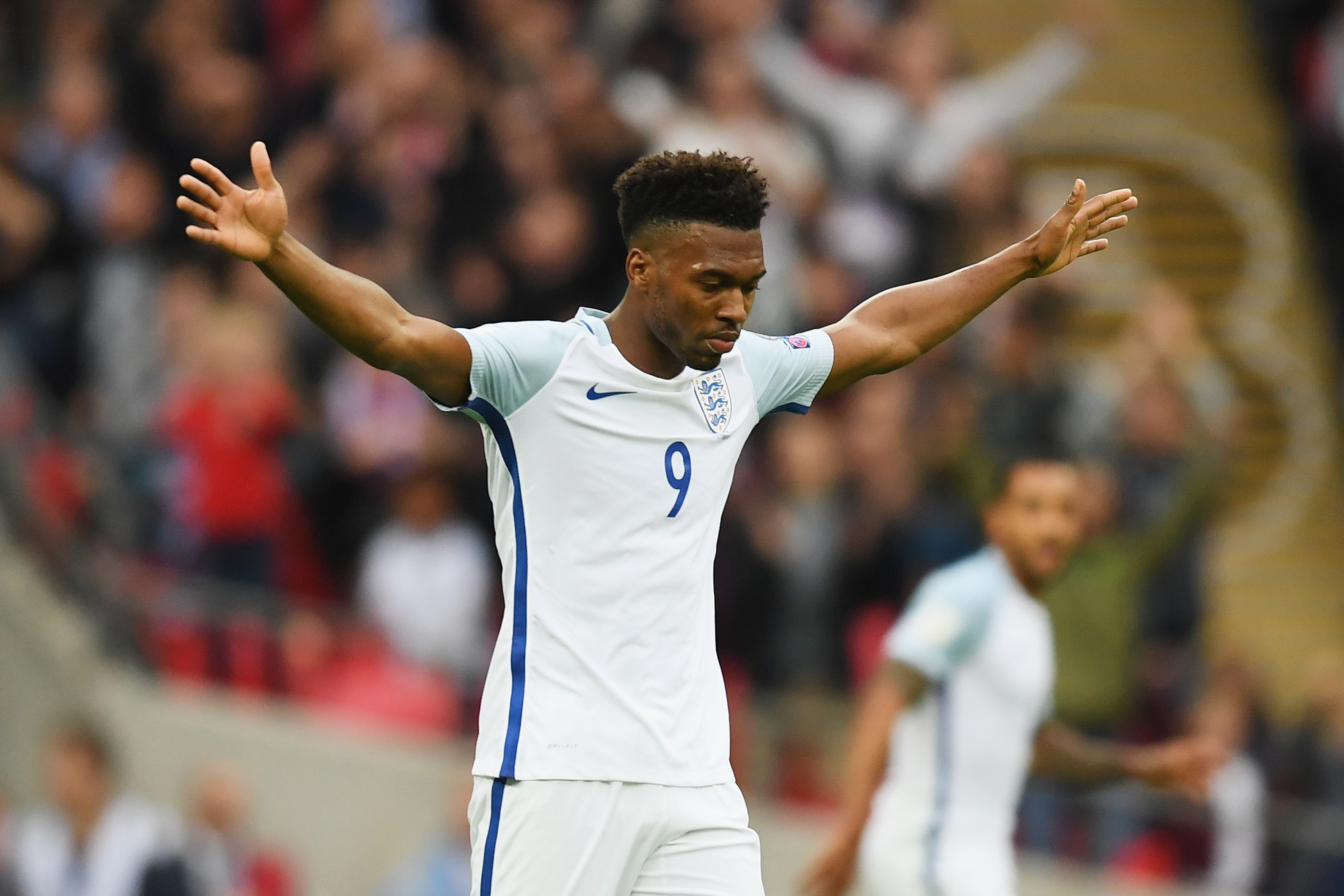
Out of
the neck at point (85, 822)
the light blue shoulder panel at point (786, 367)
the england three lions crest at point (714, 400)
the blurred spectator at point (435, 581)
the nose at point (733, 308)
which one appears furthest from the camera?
the blurred spectator at point (435, 581)

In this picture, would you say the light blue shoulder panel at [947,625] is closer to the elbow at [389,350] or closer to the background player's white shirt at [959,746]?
the background player's white shirt at [959,746]

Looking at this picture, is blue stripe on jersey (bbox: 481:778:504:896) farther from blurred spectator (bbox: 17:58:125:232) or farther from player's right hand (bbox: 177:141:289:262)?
blurred spectator (bbox: 17:58:125:232)

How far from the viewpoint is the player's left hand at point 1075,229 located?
5.78 metres

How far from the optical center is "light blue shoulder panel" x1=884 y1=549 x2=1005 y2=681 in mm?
7199

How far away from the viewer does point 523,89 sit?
12844 mm

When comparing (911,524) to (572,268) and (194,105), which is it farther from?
(194,105)

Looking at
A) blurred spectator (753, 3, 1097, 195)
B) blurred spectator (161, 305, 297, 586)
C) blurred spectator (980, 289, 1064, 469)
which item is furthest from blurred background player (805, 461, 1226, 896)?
blurred spectator (161, 305, 297, 586)

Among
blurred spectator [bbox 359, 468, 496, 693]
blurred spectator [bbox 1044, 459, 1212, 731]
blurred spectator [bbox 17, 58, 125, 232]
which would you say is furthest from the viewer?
blurred spectator [bbox 17, 58, 125, 232]

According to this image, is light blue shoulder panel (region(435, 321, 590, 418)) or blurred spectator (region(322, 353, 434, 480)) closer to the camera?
light blue shoulder panel (region(435, 321, 590, 418))

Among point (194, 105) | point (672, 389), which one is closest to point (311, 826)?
point (194, 105)

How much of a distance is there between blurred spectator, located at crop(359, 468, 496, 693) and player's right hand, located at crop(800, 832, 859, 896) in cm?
463

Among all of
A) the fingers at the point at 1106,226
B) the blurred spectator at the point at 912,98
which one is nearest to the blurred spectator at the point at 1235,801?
the blurred spectator at the point at 912,98

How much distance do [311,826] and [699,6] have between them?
16.5 feet

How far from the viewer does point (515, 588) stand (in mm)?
5211
